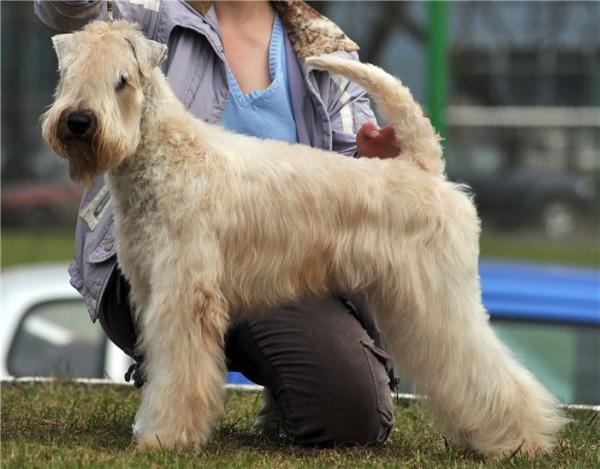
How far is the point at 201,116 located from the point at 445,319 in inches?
47.1

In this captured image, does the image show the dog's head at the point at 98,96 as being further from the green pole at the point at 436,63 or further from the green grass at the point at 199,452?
the green pole at the point at 436,63

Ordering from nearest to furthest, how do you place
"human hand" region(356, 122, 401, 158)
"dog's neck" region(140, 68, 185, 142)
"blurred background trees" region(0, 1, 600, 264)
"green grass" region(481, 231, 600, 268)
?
"dog's neck" region(140, 68, 185, 142) < "human hand" region(356, 122, 401, 158) < "green grass" region(481, 231, 600, 268) < "blurred background trees" region(0, 1, 600, 264)

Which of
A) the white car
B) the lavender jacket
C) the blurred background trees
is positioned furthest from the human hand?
the blurred background trees

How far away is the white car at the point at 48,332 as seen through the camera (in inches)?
303

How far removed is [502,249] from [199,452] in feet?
48.1

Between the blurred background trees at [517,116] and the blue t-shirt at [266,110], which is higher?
the blue t-shirt at [266,110]

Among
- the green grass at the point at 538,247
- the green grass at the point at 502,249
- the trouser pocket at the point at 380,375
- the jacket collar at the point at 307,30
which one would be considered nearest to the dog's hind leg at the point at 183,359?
the trouser pocket at the point at 380,375

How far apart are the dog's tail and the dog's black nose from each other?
88cm

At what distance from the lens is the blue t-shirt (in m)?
4.71

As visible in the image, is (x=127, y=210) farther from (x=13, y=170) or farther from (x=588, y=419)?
(x=13, y=170)

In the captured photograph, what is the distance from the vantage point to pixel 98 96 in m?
3.83

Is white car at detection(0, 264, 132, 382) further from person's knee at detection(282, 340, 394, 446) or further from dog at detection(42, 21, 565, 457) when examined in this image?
dog at detection(42, 21, 565, 457)

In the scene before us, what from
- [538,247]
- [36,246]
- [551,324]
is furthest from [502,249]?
[551,324]

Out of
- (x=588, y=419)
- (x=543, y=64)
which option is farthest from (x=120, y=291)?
(x=543, y=64)
